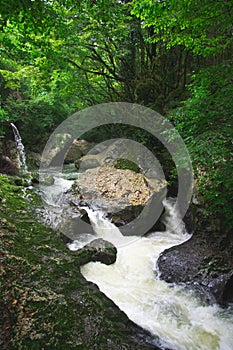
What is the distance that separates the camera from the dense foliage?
3139mm

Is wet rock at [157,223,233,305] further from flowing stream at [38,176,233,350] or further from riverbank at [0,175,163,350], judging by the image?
riverbank at [0,175,163,350]

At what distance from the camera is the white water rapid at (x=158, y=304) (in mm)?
3332

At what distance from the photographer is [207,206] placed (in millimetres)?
5480

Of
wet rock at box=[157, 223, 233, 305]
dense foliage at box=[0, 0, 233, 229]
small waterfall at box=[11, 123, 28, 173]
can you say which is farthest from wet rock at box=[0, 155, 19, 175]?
wet rock at box=[157, 223, 233, 305]

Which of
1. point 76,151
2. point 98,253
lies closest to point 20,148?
point 76,151

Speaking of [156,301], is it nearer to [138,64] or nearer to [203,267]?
[203,267]

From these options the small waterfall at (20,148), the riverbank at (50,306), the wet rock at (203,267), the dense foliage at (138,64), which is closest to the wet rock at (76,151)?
the dense foliage at (138,64)

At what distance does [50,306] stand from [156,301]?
227 centimetres

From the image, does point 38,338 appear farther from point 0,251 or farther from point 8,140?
A: point 8,140

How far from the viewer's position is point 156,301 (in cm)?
402

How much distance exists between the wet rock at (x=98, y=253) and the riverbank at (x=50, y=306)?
1.11 metres

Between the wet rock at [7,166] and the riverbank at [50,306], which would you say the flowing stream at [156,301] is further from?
the wet rock at [7,166]

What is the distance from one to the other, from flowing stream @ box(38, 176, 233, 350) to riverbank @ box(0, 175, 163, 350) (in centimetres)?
65

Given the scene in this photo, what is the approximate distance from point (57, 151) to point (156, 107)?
7.81 m
